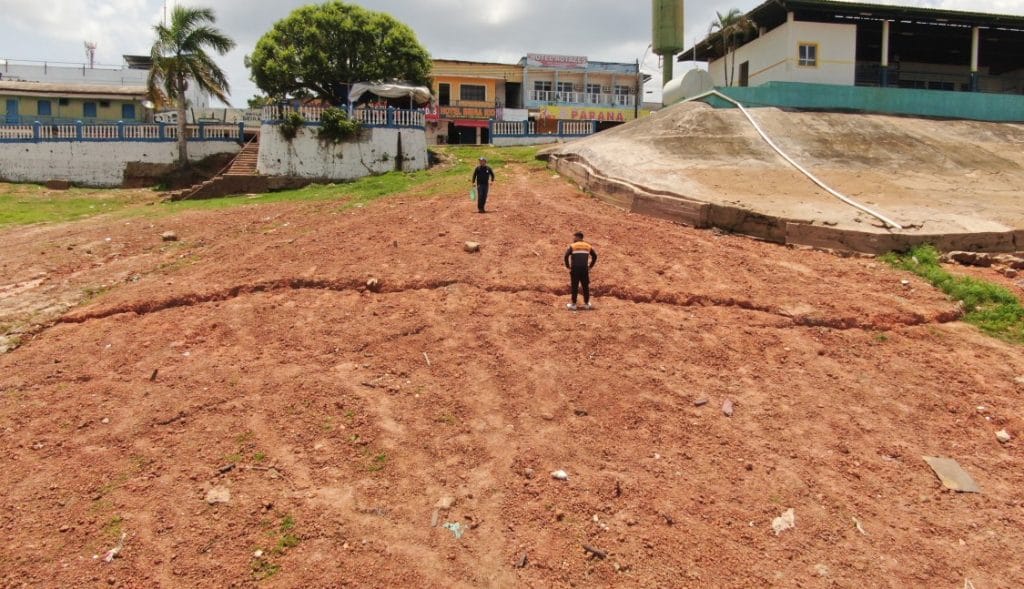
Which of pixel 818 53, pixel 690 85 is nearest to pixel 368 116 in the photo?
pixel 690 85

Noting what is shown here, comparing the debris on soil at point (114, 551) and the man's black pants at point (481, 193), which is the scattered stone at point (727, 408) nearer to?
the debris on soil at point (114, 551)

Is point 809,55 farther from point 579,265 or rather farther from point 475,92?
point 475,92

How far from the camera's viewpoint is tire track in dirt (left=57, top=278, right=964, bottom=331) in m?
8.16

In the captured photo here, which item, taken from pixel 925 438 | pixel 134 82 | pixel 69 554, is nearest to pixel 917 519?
pixel 925 438

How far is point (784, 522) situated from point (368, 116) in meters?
18.4

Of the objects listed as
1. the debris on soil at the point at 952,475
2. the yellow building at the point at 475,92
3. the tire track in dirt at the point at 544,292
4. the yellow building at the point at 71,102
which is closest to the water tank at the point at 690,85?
the yellow building at the point at 475,92

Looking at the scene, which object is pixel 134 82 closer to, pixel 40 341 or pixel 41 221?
pixel 41 221

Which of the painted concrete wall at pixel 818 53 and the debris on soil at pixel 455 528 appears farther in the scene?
the painted concrete wall at pixel 818 53

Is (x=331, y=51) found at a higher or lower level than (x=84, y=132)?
higher

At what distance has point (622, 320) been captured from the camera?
795 cm

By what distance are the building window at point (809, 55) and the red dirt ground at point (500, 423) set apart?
14.1 metres

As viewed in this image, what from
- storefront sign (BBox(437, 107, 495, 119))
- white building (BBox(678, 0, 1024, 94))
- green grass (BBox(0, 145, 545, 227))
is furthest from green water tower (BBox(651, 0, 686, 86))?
green grass (BBox(0, 145, 545, 227))

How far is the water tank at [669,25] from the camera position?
28453 millimetres

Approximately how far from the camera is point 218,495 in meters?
4.85
